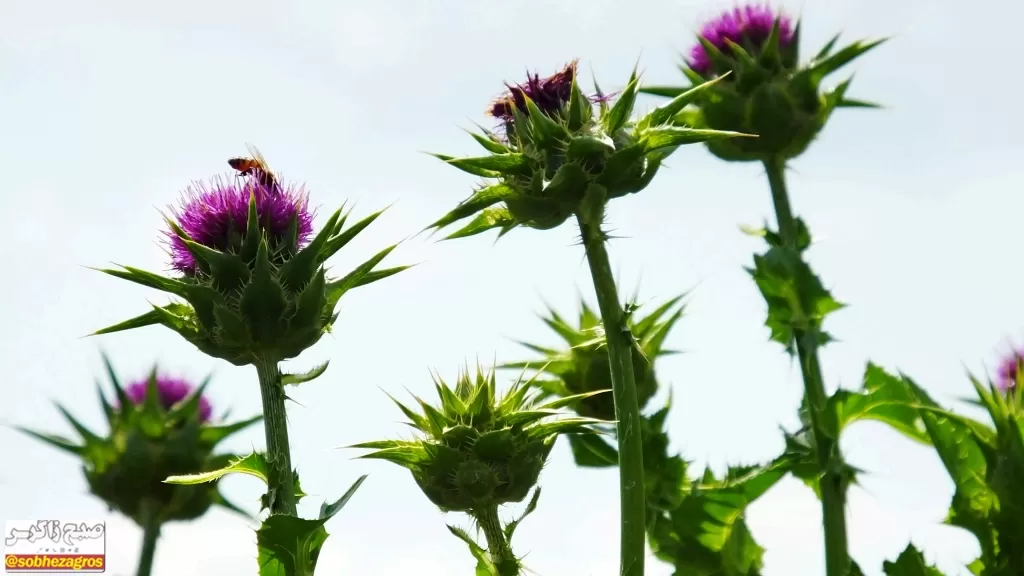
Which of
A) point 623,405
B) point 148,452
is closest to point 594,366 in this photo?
point 623,405

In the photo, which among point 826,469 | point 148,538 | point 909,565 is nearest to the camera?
point 909,565

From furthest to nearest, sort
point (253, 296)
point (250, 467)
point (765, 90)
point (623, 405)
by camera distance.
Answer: point (765, 90) < point (253, 296) < point (623, 405) < point (250, 467)

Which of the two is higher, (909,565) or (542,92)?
(542,92)

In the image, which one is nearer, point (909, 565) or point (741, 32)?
point (909, 565)

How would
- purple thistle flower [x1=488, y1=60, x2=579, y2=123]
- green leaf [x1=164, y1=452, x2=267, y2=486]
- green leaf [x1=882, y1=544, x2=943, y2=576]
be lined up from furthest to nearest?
purple thistle flower [x1=488, y1=60, x2=579, y2=123], green leaf [x1=882, y1=544, x2=943, y2=576], green leaf [x1=164, y1=452, x2=267, y2=486]

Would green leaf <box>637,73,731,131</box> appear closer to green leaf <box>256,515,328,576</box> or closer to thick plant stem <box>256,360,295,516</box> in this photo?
thick plant stem <box>256,360,295,516</box>

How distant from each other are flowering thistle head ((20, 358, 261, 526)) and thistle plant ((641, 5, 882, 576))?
345 centimetres

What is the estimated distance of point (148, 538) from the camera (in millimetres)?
6352

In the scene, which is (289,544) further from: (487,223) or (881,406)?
(881,406)

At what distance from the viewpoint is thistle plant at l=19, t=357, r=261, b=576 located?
634cm

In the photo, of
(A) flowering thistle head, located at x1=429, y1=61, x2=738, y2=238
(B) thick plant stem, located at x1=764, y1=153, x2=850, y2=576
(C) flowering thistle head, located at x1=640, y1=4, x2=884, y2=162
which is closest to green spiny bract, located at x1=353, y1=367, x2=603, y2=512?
(A) flowering thistle head, located at x1=429, y1=61, x2=738, y2=238

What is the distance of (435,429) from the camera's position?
162 inches

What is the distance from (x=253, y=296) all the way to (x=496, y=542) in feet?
4.54

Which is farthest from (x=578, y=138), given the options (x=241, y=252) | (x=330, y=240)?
(x=241, y=252)
